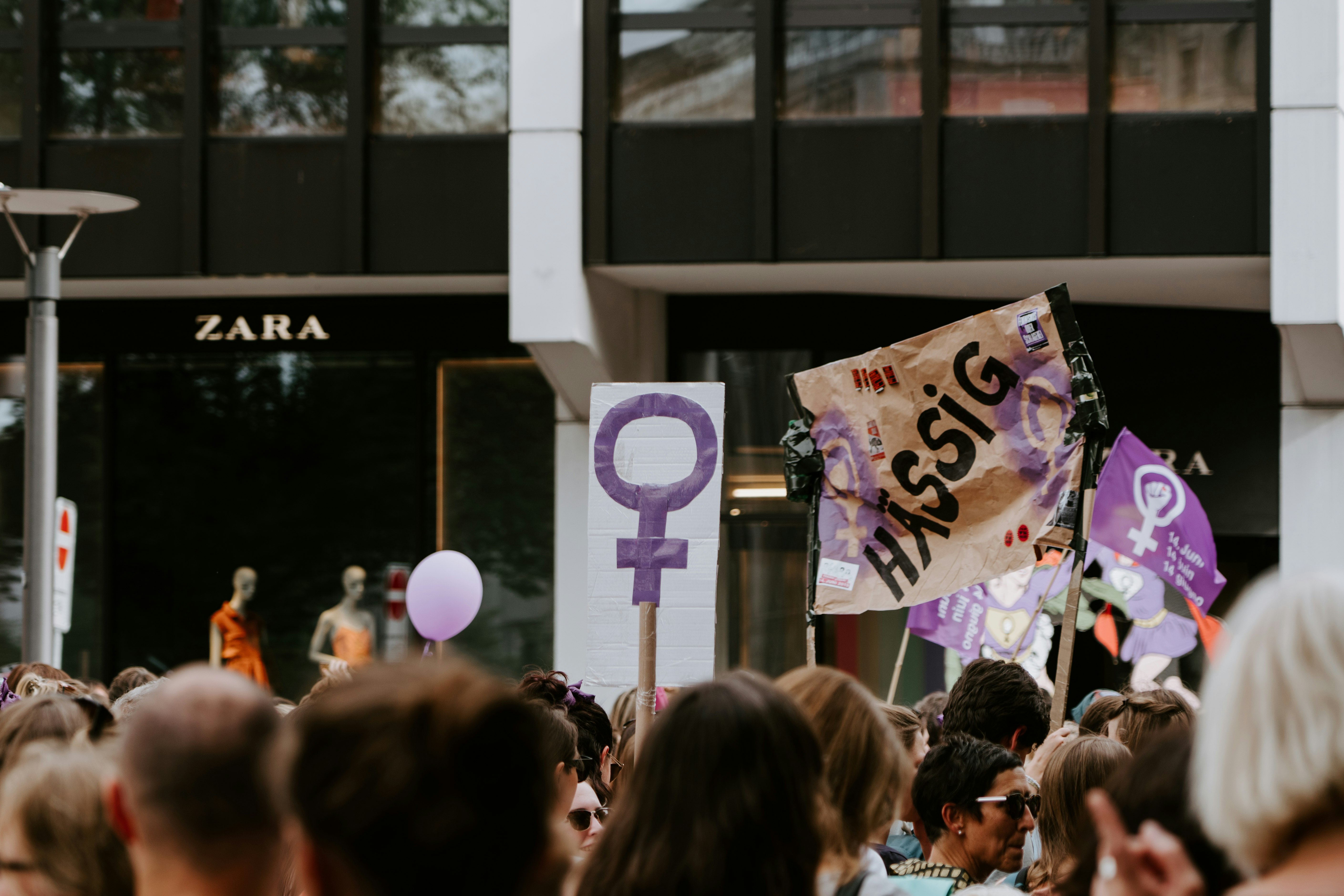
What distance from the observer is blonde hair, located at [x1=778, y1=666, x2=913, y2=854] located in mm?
2998

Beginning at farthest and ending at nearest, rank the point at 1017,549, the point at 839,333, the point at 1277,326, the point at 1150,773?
the point at 839,333 → the point at 1277,326 → the point at 1017,549 → the point at 1150,773

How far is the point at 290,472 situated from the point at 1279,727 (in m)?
12.4

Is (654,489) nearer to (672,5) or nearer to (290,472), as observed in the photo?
(672,5)

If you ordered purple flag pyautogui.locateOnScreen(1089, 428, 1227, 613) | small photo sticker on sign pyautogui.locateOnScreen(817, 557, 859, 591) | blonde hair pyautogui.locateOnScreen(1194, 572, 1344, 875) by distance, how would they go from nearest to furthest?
blonde hair pyautogui.locateOnScreen(1194, 572, 1344, 875), small photo sticker on sign pyautogui.locateOnScreen(817, 557, 859, 591), purple flag pyautogui.locateOnScreen(1089, 428, 1227, 613)

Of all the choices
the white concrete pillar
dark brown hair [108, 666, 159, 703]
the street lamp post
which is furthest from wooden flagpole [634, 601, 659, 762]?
the white concrete pillar

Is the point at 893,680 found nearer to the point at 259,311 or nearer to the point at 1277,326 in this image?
the point at 1277,326

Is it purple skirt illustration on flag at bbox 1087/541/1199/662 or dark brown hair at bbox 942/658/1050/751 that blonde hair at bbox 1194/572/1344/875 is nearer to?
dark brown hair at bbox 942/658/1050/751

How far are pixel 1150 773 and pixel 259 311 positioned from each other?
12.3 meters

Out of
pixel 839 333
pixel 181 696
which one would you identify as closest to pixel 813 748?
pixel 181 696

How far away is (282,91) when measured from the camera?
1281 centimetres

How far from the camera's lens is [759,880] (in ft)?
8.05

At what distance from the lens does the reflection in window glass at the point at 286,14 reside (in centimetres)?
1291

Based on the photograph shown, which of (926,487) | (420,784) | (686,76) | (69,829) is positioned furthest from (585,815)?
(686,76)

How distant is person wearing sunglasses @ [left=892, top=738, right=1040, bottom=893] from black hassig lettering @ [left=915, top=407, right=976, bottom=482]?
6.75ft
